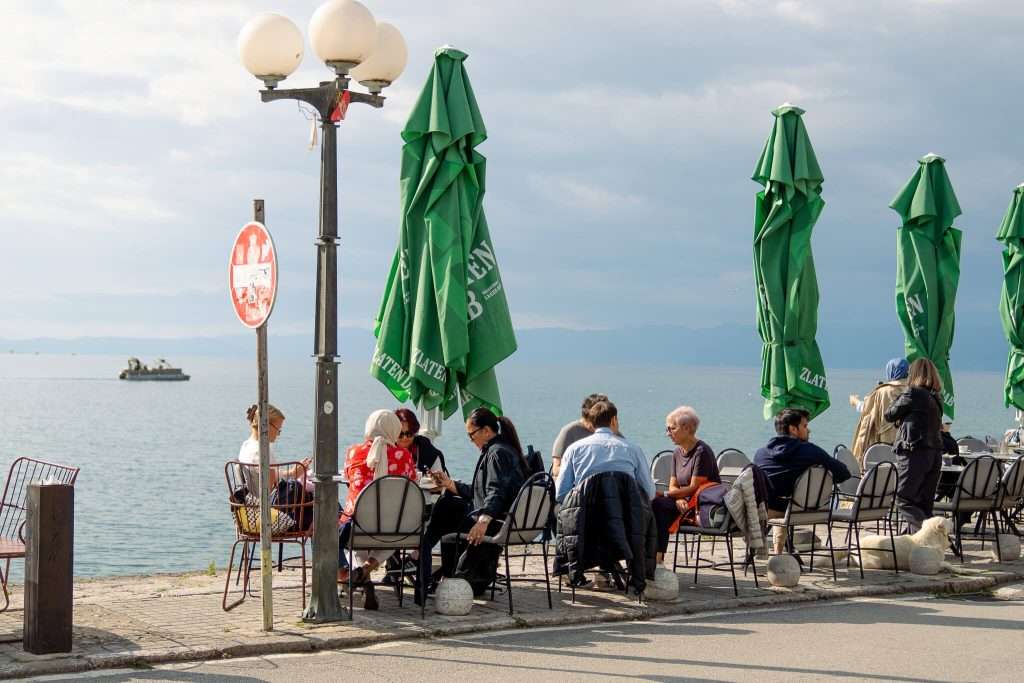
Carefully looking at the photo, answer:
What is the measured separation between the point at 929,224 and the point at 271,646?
10.7 meters

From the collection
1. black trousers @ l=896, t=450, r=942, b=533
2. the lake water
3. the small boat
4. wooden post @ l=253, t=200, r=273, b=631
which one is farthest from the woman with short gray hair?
the small boat

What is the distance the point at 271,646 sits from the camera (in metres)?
7.84

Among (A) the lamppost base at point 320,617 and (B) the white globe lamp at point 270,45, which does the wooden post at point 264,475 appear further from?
(B) the white globe lamp at point 270,45

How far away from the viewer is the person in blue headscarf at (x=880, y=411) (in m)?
14.4

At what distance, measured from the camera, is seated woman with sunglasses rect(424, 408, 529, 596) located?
9.41m

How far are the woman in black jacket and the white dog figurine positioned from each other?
896 mm

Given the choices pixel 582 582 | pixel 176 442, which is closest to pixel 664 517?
pixel 582 582

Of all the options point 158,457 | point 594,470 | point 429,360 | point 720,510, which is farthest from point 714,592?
point 158,457

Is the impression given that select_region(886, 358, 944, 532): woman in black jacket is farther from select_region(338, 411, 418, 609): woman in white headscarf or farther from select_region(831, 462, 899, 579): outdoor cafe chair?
select_region(338, 411, 418, 609): woman in white headscarf

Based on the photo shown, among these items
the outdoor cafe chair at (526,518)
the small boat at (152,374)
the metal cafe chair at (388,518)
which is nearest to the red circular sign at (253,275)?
the metal cafe chair at (388,518)

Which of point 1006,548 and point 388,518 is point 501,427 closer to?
point 388,518

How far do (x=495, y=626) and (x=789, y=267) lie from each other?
20.8 feet

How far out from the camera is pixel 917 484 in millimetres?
12555

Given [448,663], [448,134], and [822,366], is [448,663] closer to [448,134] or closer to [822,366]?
[448,134]
